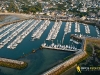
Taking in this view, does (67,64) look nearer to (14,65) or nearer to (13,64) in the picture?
(14,65)

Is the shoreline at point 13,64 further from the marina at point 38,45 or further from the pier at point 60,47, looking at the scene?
the pier at point 60,47

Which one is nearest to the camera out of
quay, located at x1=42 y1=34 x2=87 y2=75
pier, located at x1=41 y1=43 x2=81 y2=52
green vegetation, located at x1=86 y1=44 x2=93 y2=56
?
quay, located at x1=42 y1=34 x2=87 y2=75

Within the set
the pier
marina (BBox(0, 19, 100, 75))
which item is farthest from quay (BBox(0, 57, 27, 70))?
the pier

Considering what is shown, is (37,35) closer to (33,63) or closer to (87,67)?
(33,63)

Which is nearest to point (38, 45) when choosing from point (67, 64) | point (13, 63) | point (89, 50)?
point (13, 63)

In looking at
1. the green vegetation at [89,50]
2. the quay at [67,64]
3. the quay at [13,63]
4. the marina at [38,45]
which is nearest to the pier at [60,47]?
the marina at [38,45]

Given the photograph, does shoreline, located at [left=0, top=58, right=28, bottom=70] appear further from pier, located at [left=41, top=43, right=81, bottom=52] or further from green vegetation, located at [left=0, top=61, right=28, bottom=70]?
pier, located at [left=41, top=43, right=81, bottom=52]

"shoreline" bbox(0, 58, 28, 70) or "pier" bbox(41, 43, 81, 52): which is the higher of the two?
"pier" bbox(41, 43, 81, 52)

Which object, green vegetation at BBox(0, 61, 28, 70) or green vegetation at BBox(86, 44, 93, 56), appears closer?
green vegetation at BBox(0, 61, 28, 70)
